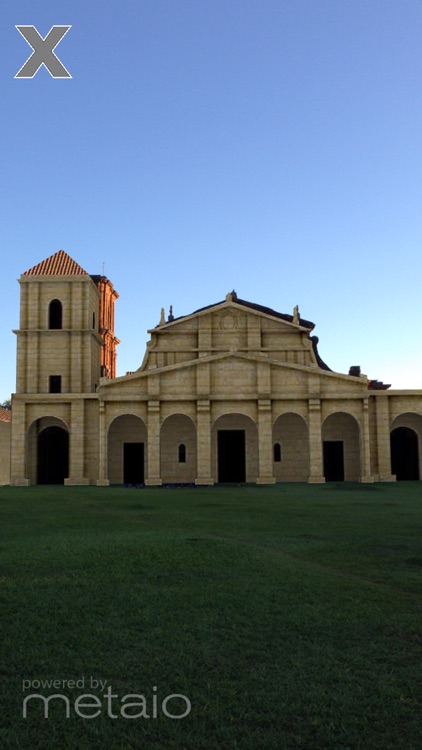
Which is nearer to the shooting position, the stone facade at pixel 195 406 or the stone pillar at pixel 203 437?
the stone pillar at pixel 203 437

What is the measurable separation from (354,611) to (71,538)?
706cm

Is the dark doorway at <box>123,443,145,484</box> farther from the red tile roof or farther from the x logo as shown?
the x logo

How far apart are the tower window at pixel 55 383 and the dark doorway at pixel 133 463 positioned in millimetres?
5908

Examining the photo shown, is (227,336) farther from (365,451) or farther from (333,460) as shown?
(365,451)

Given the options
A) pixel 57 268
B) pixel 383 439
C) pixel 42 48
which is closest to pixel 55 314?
pixel 57 268

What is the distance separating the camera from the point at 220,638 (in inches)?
241

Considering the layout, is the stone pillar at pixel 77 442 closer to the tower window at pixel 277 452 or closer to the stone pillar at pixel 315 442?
the tower window at pixel 277 452

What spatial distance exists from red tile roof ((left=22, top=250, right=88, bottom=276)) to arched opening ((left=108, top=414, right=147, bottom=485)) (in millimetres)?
10758

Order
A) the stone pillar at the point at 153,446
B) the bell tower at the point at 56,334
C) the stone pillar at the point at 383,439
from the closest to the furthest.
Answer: the stone pillar at the point at 153,446, the stone pillar at the point at 383,439, the bell tower at the point at 56,334

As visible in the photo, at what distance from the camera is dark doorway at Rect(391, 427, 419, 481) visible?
144 feet

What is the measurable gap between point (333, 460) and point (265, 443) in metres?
6.62

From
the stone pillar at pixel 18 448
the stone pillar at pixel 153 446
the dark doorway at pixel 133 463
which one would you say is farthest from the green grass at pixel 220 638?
the dark doorway at pixel 133 463

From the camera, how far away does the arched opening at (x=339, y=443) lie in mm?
44625

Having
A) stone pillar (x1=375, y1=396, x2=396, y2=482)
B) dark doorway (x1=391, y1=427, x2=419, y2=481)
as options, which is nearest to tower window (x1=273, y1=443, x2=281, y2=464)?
stone pillar (x1=375, y1=396, x2=396, y2=482)
